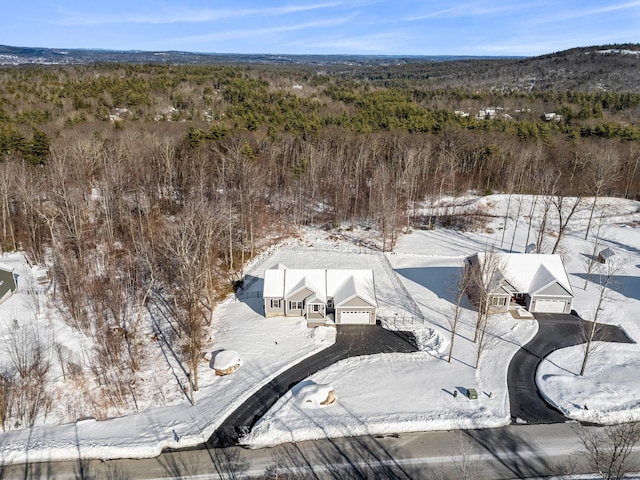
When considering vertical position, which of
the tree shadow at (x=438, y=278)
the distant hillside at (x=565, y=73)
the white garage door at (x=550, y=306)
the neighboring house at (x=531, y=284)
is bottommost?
the tree shadow at (x=438, y=278)

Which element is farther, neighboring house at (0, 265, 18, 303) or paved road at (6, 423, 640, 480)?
neighboring house at (0, 265, 18, 303)

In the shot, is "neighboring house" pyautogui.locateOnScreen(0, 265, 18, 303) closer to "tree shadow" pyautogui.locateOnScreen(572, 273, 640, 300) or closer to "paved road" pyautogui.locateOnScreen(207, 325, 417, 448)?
"paved road" pyautogui.locateOnScreen(207, 325, 417, 448)

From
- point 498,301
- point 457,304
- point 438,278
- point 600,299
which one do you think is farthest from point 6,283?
point 600,299

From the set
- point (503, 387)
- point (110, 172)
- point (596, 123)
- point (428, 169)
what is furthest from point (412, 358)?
point (596, 123)

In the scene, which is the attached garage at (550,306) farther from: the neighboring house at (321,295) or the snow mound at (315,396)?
the snow mound at (315,396)

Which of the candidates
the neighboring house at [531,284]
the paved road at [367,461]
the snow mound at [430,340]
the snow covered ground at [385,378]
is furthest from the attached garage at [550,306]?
the paved road at [367,461]

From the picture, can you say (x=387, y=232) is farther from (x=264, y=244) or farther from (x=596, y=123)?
(x=596, y=123)

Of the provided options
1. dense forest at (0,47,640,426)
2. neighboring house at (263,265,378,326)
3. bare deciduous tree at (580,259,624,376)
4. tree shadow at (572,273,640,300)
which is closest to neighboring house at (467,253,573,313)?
bare deciduous tree at (580,259,624,376)
